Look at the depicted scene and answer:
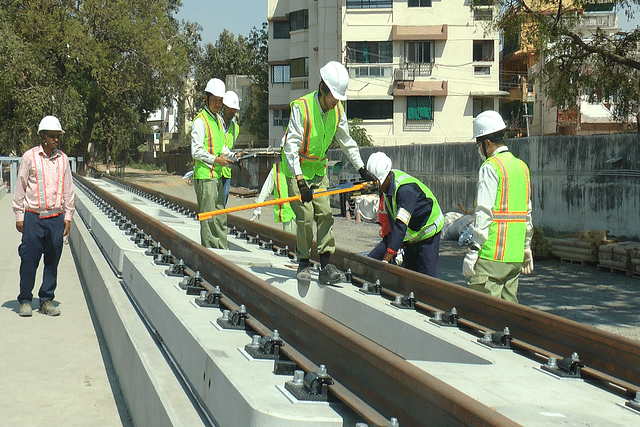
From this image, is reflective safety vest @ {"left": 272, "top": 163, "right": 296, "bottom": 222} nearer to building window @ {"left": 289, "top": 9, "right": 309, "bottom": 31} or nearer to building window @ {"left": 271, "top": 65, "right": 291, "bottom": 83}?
building window @ {"left": 289, "top": 9, "right": 309, "bottom": 31}

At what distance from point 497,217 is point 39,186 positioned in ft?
16.9

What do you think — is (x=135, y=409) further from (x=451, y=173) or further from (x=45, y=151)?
(x=451, y=173)

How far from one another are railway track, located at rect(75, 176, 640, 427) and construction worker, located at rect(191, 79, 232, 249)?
210cm

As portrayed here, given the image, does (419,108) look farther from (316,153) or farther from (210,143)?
(316,153)

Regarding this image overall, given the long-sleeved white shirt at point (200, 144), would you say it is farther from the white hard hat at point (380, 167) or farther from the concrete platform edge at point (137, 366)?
the white hard hat at point (380, 167)

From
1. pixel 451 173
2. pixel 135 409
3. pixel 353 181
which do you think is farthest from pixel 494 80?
pixel 135 409

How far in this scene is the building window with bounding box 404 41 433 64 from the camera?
52156mm

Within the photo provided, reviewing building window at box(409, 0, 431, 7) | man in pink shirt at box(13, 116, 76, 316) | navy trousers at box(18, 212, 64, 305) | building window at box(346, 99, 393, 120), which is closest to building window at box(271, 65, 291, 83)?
building window at box(346, 99, 393, 120)

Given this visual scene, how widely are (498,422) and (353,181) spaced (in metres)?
5.40

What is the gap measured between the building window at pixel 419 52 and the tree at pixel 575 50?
33.5 m

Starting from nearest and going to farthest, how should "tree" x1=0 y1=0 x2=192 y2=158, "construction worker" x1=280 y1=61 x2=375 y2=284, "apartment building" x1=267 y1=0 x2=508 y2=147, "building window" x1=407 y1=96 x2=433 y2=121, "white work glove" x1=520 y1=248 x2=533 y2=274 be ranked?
"white work glove" x1=520 y1=248 x2=533 y2=274, "construction worker" x1=280 y1=61 x2=375 y2=284, "tree" x1=0 y1=0 x2=192 y2=158, "apartment building" x1=267 y1=0 x2=508 y2=147, "building window" x1=407 y1=96 x2=433 y2=121

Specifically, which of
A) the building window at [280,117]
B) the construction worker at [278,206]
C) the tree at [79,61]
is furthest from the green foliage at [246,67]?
the construction worker at [278,206]

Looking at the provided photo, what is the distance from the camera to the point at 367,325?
6.35 m

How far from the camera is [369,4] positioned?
52.4 metres
